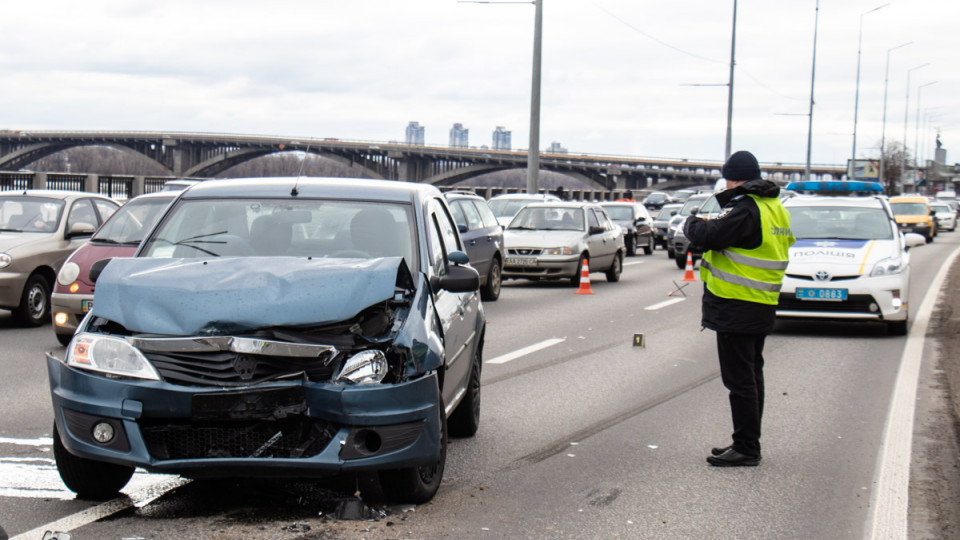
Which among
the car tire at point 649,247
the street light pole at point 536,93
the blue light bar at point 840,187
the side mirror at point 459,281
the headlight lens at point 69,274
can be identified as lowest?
the car tire at point 649,247

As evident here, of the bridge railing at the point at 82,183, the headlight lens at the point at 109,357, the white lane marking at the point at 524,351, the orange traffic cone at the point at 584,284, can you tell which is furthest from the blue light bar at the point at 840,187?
the bridge railing at the point at 82,183

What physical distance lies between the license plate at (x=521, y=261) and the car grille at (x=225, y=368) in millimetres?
15247

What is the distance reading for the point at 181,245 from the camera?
19.2ft

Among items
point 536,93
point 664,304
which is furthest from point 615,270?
point 536,93

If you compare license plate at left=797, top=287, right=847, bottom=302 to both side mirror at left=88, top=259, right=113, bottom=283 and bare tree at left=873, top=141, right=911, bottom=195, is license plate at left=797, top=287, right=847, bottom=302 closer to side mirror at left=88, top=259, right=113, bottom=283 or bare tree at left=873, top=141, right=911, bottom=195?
side mirror at left=88, top=259, right=113, bottom=283

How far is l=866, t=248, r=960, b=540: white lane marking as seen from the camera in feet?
17.1

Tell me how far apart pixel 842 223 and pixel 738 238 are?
27.6 ft

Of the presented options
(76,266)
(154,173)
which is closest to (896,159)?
(154,173)

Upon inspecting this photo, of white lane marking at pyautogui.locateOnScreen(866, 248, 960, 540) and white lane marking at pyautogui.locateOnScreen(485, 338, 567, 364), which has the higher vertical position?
white lane marking at pyautogui.locateOnScreen(866, 248, 960, 540)

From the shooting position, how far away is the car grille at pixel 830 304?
42.0 feet

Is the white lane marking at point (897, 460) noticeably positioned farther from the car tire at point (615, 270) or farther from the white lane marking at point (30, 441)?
the car tire at point (615, 270)

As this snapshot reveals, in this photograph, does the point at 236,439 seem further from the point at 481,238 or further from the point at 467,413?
the point at 481,238

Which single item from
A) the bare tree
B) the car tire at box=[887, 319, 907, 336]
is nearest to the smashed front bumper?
the car tire at box=[887, 319, 907, 336]

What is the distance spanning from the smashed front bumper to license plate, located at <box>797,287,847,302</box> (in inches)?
359
